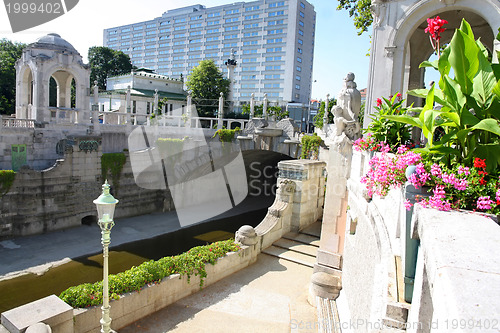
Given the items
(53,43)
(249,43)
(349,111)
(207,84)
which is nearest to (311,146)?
(349,111)

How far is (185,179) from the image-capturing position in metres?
22.6

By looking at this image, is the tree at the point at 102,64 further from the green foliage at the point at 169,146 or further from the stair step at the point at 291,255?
the stair step at the point at 291,255

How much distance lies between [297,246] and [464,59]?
9.96 metres

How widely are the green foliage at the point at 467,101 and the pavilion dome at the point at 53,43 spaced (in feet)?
69.6

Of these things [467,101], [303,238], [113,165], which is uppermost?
[467,101]

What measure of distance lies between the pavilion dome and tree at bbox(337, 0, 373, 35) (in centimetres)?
1488

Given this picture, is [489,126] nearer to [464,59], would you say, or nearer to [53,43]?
[464,59]

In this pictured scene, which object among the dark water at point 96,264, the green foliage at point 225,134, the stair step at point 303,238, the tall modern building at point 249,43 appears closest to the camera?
the dark water at point 96,264

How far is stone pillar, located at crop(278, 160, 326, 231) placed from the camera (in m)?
13.3

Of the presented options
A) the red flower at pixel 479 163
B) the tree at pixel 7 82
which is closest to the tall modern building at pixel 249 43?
the tree at pixel 7 82

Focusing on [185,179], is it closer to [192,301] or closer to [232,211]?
[232,211]

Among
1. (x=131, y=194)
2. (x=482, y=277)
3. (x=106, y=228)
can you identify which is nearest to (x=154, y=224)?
(x=131, y=194)

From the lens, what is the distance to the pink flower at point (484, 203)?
2.76m

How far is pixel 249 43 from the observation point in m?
60.0
